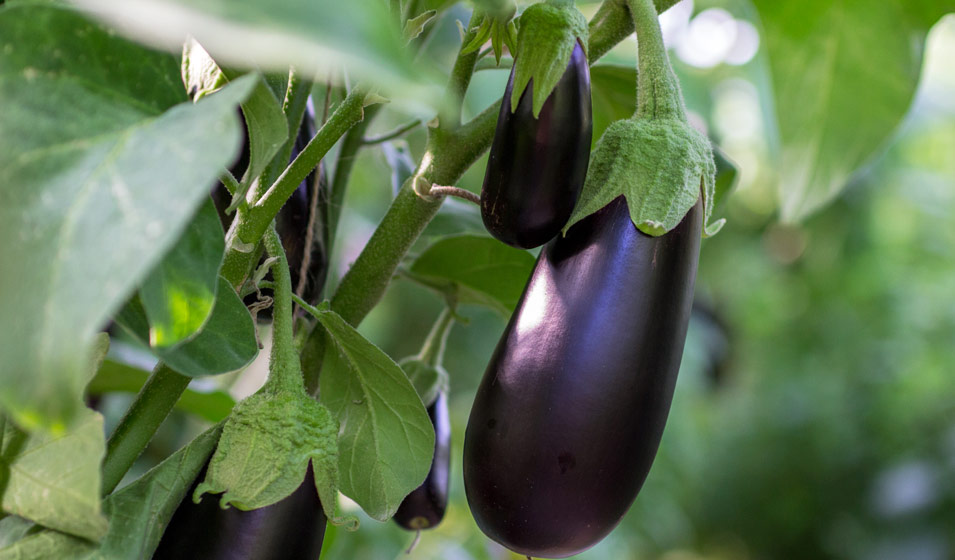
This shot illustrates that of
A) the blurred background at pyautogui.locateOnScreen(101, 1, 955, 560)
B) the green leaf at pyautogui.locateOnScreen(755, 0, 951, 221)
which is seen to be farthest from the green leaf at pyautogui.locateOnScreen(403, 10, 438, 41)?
the blurred background at pyautogui.locateOnScreen(101, 1, 955, 560)

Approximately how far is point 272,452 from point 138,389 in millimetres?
259

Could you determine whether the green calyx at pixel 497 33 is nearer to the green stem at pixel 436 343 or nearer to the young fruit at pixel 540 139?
the young fruit at pixel 540 139

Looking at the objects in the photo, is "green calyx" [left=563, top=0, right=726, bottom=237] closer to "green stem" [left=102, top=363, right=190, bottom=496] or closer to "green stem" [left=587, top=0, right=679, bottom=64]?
"green stem" [left=587, top=0, right=679, bottom=64]

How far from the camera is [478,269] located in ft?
1.38

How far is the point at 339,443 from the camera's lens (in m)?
0.32

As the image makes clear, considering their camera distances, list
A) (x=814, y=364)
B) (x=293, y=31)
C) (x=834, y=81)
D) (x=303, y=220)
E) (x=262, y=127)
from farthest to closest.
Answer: (x=814, y=364), (x=834, y=81), (x=303, y=220), (x=262, y=127), (x=293, y=31)

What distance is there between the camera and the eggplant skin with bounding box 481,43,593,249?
0.87 ft

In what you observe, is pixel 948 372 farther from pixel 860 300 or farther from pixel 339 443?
pixel 339 443

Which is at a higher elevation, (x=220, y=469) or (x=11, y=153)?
(x=11, y=153)

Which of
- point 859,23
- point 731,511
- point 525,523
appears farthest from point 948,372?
point 525,523

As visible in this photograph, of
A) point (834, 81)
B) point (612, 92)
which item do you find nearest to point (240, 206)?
point (612, 92)

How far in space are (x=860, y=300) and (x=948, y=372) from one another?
52 centimetres

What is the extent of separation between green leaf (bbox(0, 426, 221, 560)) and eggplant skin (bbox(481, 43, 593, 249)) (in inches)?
5.0

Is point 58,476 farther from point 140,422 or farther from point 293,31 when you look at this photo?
point 293,31
